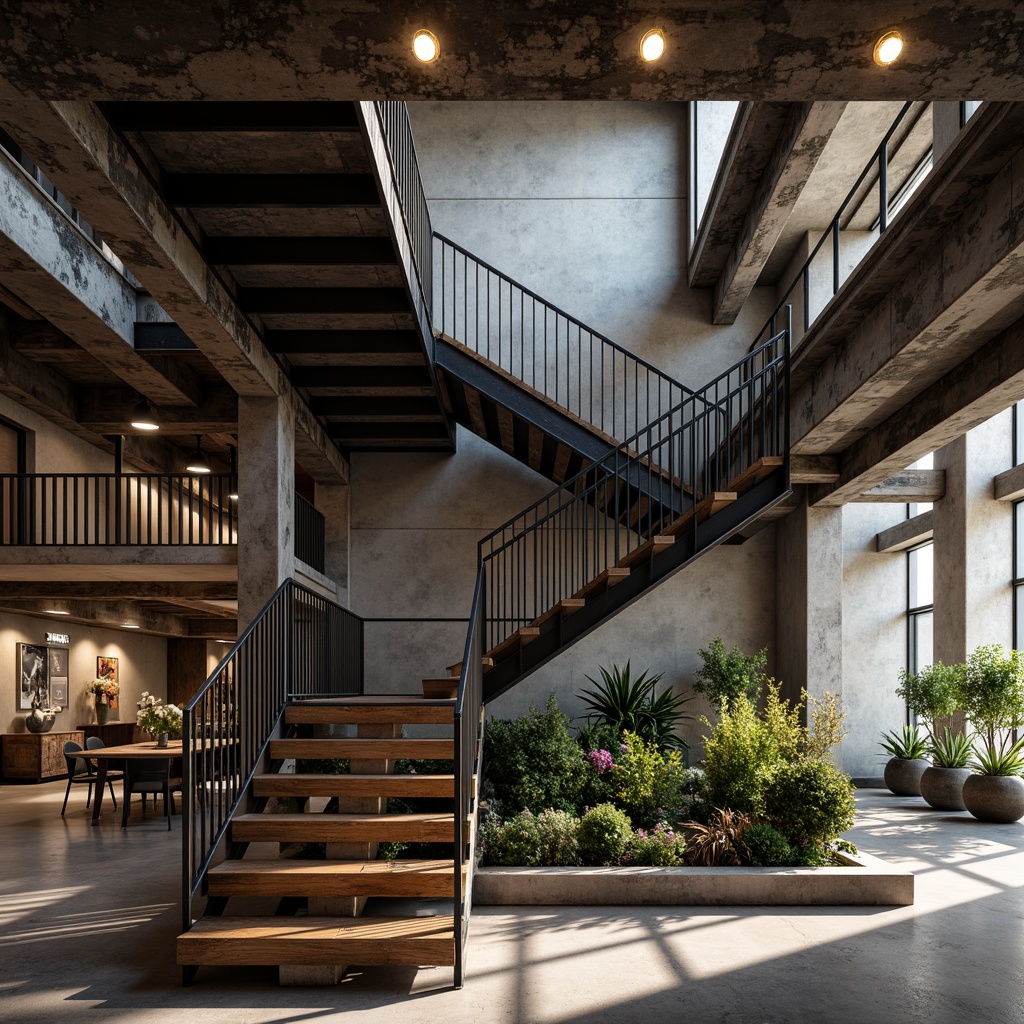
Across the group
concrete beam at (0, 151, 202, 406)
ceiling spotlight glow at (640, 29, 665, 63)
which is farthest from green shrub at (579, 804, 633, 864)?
concrete beam at (0, 151, 202, 406)

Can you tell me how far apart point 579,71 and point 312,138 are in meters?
2.22

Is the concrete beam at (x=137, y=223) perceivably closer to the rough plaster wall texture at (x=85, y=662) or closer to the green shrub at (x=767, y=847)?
the green shrub at (x=767, y=847)

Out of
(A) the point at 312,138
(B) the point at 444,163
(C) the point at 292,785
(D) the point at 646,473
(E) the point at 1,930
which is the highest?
(B) the point at 444,163

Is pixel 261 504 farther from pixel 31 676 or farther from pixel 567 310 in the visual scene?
pixel 31 676

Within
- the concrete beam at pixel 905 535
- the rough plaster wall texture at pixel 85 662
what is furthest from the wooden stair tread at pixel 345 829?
the rough plaster wall texture at pixel 85 662

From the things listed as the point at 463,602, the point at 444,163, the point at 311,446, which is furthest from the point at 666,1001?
the point at 444,163

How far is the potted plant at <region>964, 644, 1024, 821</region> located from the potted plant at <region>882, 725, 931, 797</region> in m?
1.42

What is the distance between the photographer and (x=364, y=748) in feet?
18.6

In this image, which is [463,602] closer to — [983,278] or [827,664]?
[827,664]

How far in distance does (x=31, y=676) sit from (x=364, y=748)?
11.2m

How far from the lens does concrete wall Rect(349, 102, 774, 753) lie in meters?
11.5

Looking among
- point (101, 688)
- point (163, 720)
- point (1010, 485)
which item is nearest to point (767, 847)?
point (1010, 485)

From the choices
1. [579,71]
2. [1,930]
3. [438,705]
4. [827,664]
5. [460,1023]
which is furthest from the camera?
[827,664]

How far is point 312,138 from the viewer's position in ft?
16.4
